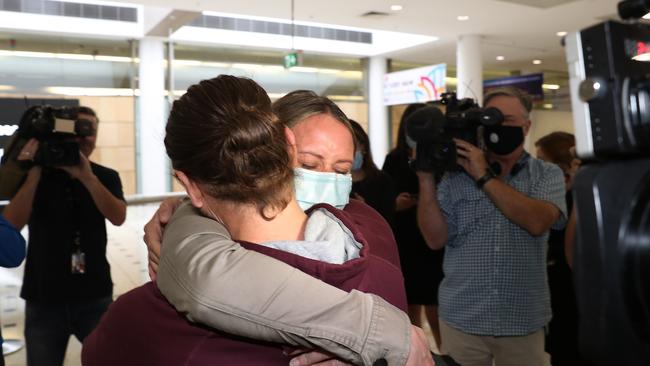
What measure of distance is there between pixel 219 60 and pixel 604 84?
1193cm

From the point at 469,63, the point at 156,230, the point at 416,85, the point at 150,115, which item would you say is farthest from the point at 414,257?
the point at 150,115

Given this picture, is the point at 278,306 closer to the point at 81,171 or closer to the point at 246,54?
the point at 81,171

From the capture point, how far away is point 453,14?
9.08 metres

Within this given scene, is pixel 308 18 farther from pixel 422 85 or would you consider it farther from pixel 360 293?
pixel 360 293

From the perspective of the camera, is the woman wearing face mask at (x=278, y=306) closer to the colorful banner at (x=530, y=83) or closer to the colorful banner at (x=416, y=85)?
the colorful banner at (x=416, y=85)

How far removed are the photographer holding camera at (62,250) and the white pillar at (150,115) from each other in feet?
28.7

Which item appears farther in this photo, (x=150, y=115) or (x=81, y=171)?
(x=150, y=115)

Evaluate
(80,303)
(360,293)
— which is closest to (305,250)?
(360,293)

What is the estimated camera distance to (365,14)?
29.6ft

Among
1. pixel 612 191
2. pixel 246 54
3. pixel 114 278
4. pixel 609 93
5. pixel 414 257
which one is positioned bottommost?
pixel 114 278

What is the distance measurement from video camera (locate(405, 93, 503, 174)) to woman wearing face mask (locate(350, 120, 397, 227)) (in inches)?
20.2

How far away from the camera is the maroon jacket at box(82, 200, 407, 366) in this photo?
0.82 metres

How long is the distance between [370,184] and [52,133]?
1488 mm

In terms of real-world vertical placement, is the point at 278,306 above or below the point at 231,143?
below
